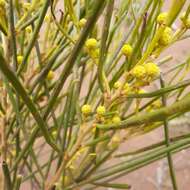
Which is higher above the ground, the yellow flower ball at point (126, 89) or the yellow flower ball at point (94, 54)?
the yellow flower ball at point (94, 54)

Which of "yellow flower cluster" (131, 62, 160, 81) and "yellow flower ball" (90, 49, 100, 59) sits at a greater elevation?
"yellow flower ball" (90, 49, 100, 59)

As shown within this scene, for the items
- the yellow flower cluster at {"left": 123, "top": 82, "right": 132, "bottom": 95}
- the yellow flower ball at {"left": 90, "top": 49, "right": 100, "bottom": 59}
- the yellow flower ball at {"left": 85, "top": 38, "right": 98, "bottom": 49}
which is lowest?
the yellow flower cluster at {"left": 123, "top": 82, "right": 132, "bottom": 95}

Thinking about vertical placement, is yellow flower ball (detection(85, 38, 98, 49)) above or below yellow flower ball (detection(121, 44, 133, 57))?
above

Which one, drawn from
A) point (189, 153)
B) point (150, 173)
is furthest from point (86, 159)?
point (189, 153)

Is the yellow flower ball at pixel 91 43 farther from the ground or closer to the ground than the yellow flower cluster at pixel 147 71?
farther from the ground

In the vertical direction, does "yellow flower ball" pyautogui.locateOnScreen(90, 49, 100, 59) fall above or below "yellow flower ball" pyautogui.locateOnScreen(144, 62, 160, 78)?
above

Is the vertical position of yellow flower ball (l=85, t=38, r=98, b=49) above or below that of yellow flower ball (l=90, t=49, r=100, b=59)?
above

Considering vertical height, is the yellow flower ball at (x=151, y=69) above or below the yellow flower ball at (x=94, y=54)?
below

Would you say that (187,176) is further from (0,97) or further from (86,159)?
(0,97)

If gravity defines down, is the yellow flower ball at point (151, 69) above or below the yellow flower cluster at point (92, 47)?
below

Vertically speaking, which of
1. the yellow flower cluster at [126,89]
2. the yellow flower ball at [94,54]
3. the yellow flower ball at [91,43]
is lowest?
the yellow flower cluster at [126,89]

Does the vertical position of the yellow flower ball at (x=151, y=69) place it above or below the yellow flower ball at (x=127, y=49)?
below
